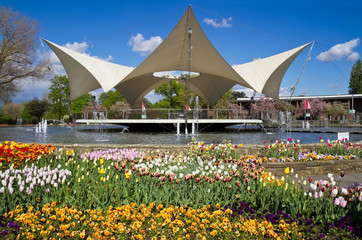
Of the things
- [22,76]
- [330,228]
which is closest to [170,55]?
[22,76]

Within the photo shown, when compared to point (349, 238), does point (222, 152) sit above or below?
above

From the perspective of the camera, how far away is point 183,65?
24.5 metres

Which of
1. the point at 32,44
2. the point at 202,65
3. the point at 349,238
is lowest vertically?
the point at 349,238

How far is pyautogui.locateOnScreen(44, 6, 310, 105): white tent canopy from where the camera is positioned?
18.2 m

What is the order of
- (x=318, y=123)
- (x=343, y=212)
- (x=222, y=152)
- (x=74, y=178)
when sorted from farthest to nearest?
(x=318, y=123)
(x=222, y=152)
(x=74, y=178)
(x=343, y=212)

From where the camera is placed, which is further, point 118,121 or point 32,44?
point 32,44

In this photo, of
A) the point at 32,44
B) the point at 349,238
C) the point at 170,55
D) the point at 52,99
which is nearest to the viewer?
the point at 349,238

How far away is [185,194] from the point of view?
11.5 feet

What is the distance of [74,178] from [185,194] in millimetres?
1762

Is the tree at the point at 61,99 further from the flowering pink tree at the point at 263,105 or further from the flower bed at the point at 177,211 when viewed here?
the flower bed at the point at 177,211

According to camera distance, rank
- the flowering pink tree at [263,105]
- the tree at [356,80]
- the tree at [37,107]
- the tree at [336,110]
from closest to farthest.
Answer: the tree at [336,110]
the tree at [37,107]
the flowering pink tree at [263,105]
the tree at [356,80]

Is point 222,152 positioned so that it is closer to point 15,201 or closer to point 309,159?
point 309,159

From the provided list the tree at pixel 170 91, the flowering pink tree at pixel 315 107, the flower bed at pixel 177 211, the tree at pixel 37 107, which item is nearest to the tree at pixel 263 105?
the flowering pink tree at pixel 315 107

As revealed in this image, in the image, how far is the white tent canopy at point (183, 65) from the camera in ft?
59.6
